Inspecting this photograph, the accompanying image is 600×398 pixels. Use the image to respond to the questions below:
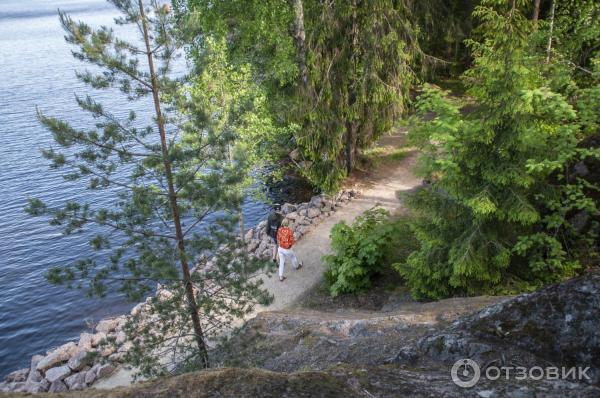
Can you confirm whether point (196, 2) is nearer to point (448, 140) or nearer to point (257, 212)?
point (257, 212)

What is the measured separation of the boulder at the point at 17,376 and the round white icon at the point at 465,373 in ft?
40.9

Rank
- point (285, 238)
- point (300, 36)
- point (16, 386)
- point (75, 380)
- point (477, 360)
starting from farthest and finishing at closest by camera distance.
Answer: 1. point (300, 36)
2. point (285, 238)
3. point (16, 386)
4. point (75, 380)
5. point (477, 360)

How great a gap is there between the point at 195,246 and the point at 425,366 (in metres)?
4.61

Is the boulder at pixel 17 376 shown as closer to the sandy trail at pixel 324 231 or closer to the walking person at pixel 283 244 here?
the sandy trail at pixel 324 231

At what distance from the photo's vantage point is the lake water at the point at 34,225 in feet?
49.1

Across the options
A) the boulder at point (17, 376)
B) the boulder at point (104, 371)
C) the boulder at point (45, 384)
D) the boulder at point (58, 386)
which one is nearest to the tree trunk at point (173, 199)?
the boulder at point (104, 371)

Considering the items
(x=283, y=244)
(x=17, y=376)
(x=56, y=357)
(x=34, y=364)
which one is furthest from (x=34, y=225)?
(x=283, y=244)

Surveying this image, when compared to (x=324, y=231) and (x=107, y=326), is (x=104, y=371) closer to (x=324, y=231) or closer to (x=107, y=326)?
(x=107, y=326)

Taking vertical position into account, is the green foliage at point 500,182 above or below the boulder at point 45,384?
above

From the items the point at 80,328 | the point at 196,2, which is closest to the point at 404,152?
the point at 196,2

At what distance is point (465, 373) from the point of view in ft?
14.8

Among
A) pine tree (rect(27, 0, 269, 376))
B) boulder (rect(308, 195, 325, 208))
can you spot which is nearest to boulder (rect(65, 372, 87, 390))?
pine tree (rect(27, 0, 269, 376))

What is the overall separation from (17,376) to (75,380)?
2.36 m

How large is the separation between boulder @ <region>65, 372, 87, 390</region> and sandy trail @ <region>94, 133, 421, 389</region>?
0.65 m
